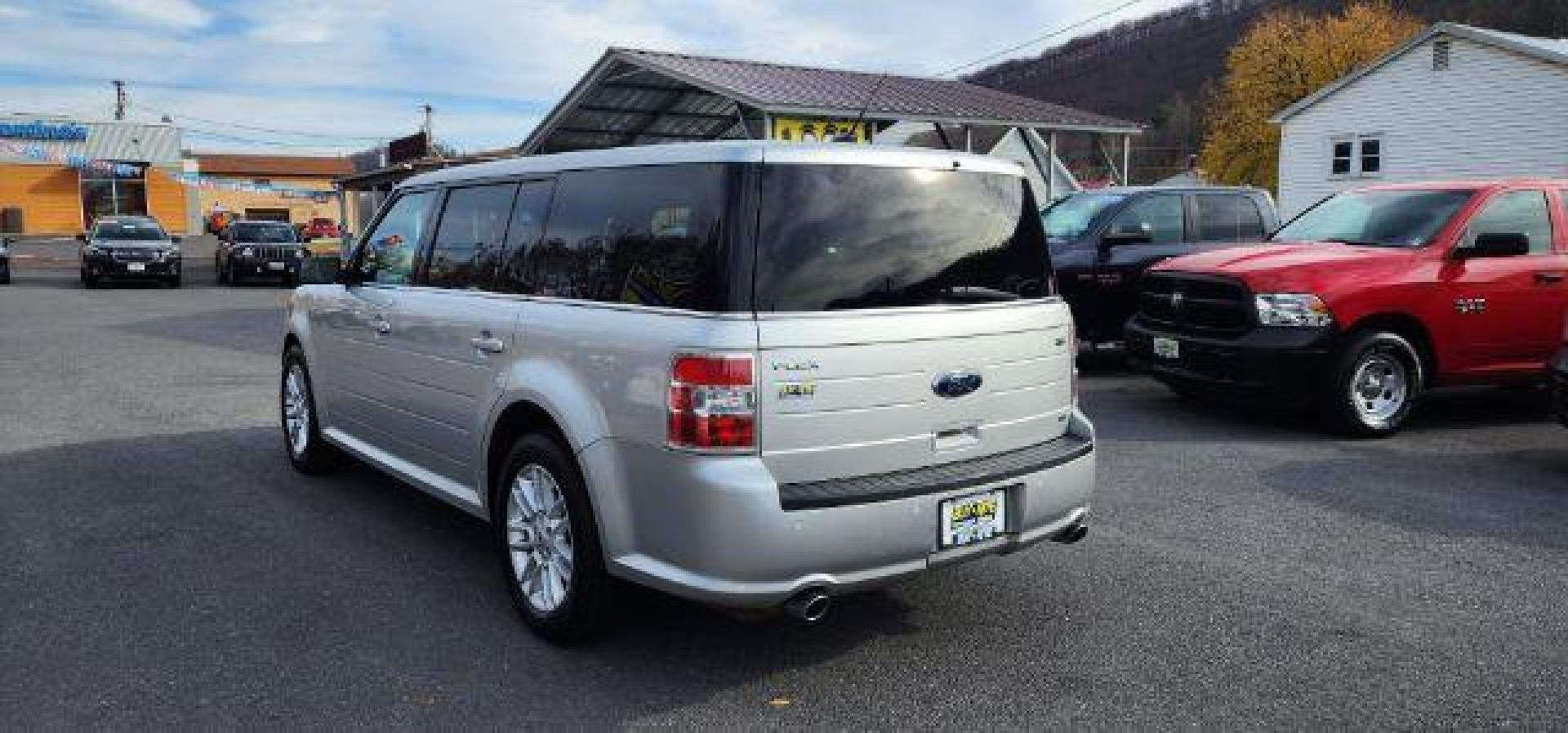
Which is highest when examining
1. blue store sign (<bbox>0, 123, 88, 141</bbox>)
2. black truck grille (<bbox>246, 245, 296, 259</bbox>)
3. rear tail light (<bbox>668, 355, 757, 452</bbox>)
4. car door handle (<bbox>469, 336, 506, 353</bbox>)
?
blue store sign (<bbox>0, 123, 88, 141</bbox>)

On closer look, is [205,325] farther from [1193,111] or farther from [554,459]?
[1193,111]

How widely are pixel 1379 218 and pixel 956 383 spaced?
5.84 metres

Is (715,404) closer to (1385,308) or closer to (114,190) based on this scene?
(1385,308)

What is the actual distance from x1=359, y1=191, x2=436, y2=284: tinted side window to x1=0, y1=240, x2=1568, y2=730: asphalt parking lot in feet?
3.99

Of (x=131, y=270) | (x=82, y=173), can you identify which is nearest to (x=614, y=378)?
(x=131, y=270)

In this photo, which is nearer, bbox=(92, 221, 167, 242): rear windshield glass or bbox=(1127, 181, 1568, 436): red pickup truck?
bbox=(1127, 181, 1568, 436): red pickup truck

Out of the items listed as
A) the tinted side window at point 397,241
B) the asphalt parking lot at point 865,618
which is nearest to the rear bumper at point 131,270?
the asphalt parking lot at point 865,618

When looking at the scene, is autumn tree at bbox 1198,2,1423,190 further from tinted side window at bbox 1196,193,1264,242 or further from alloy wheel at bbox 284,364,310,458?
alloy wheel at bbox 284,364,310,458

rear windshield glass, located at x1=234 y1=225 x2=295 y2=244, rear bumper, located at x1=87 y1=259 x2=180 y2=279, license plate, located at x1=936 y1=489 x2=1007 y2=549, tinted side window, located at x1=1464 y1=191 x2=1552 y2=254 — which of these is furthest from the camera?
rear windshield glass, located at x1=234 y1=225 x2=295 y2=244

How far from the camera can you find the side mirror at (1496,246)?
730 centimetres

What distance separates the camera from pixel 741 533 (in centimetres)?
327

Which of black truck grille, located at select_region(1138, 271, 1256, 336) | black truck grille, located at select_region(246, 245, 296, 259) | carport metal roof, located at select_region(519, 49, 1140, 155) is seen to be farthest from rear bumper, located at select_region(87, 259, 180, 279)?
black truck grille, located at select_region(1138, 271, 1256, 336)

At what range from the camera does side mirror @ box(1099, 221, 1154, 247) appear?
32.9 feet

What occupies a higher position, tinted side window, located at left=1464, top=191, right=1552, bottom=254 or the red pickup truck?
tinted side window, located at left=1464, top=191, right=1552, bottom=254
